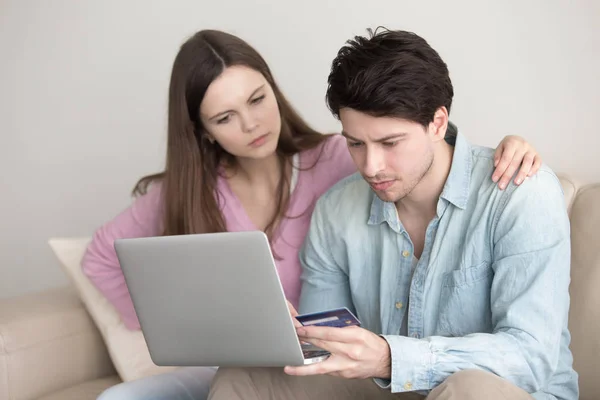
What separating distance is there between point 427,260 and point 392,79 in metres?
0.42

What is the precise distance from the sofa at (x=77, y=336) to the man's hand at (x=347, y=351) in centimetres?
59

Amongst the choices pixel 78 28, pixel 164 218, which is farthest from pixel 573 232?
pixel 78 28

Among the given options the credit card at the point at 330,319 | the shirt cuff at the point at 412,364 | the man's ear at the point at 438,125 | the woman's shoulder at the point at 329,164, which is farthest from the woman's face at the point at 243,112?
the shirt cuff at the point at 412,364

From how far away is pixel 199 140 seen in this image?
2238 millimetres

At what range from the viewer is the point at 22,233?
329 cm

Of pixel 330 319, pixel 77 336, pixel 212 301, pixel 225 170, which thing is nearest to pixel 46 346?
pixel 77 336

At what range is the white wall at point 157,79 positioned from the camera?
7.16ft

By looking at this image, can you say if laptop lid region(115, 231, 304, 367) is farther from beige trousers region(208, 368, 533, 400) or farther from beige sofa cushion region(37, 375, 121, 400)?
beige sofa cushion region(37, 375, 121, 400)

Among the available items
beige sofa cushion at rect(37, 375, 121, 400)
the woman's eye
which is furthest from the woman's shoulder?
beige sofa cushion at rect(37, 375, 121, 400)

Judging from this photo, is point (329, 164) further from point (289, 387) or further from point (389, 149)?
point (289, 387)

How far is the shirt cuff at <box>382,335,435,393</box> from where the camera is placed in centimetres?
151

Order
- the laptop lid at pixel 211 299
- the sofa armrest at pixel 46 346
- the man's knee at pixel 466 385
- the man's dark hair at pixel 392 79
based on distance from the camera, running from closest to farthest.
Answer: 1. the man's knee at pixel 466 385
2. the laptop lid at pixel 211 299
3. the man's dark hair at pixel 392 79
4. the sofa armrest at pixel 46 346

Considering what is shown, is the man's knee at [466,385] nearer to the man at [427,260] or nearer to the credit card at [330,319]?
the man at [427,260]

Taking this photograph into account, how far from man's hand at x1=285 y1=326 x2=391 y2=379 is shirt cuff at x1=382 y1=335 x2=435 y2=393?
2cm
